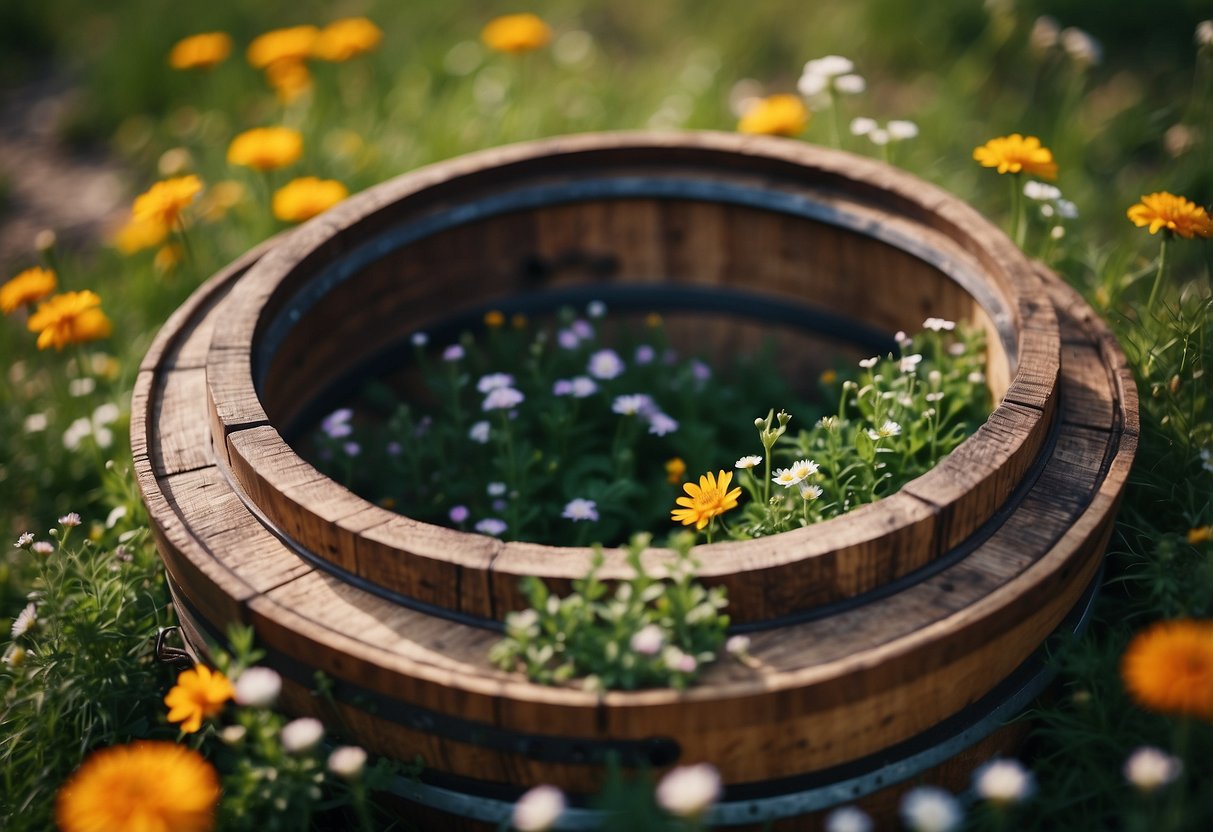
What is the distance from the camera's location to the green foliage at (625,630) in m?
1.70

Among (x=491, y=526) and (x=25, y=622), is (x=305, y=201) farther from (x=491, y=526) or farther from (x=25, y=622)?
(x=25, y=622)

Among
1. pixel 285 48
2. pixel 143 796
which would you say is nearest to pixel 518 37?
pixel 285 48

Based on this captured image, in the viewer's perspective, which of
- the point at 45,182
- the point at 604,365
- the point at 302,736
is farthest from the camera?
the point at 45,182

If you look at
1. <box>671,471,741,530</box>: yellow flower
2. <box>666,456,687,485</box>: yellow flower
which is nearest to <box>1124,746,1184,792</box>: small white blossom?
<box>671,471,741,530</box>: yellow flower

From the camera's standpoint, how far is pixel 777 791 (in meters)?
1.81

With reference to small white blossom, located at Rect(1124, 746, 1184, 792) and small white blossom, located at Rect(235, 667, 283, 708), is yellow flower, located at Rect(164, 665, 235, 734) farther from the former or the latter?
small white blossom, located at Rect(1124, 746, 1184, 792)

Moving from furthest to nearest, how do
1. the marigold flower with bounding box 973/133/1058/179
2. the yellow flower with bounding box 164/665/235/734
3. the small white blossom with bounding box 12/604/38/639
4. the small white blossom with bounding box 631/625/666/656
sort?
the marigold flower with bounding box 973/133/1058/179, the small white blossom with bounding box 12/604/38/639, the yellow flower with bounding box 164/665/235/734, the small white blossom with bounding box 631/625/666/656

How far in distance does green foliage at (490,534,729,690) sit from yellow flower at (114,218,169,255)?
2.03 m

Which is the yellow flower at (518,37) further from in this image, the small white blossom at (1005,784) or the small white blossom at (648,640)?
the small white blossom at (1005,784)

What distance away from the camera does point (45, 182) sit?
185 inches

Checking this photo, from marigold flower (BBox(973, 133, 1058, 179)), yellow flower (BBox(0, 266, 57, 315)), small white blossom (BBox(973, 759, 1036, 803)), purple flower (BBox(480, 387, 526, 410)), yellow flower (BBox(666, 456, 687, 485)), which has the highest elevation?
marigold flower (BBox(973, 133, 1058, 179))

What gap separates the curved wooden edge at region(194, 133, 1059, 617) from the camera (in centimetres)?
179

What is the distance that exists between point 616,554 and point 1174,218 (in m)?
1.38

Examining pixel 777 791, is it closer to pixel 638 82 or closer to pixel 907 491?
pixel 907 491
